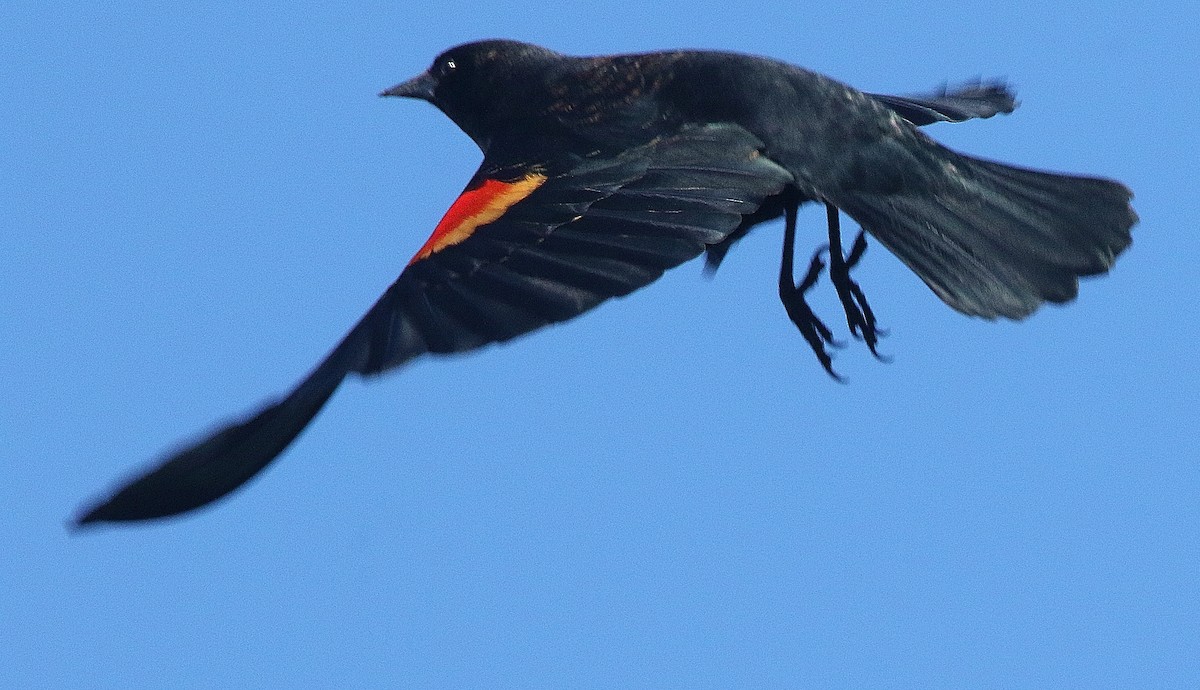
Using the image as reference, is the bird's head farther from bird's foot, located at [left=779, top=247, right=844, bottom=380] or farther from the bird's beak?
bird's foot, located at [left=779, top=247, right=844, bottom=380]

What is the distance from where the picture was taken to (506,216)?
5773 mm

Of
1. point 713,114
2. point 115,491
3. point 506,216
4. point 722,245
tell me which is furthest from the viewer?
point 722,245

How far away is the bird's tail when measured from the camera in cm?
602

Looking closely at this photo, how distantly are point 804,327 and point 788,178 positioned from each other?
654 mm

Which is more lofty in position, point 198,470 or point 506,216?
point 506,216

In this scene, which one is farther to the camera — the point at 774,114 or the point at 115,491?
the point at 774,114

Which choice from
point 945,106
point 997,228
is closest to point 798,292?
point 997,228

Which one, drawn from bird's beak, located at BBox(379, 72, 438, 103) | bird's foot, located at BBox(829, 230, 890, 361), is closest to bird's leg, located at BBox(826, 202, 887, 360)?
bird's foot, located at BBox(829, 230, 890, 361)

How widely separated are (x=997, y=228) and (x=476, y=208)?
1.64 m

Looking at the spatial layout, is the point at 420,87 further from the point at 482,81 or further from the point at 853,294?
the point at 853,294

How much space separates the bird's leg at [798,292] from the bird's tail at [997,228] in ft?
1.45

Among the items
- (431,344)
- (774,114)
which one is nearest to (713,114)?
(774,114)

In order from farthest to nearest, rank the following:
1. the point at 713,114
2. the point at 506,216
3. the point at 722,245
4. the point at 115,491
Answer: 1. the point at 722,245
2. the point at 713,114
3. the point at 506,216
4. the point at 115,491

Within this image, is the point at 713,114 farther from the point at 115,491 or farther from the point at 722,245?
the point at 115,491
